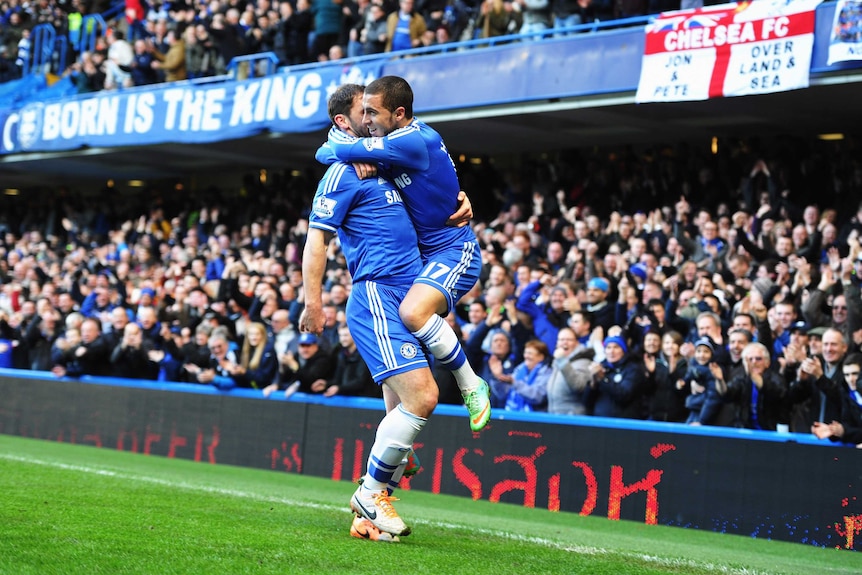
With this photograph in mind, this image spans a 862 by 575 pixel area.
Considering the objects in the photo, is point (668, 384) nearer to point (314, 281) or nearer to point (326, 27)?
point (314, 281)

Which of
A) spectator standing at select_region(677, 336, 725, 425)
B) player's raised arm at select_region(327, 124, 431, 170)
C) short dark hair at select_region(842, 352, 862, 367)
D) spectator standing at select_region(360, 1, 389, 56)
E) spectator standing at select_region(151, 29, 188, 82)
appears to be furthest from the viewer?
spectator standing at select_region(151, 29, 188, 82)

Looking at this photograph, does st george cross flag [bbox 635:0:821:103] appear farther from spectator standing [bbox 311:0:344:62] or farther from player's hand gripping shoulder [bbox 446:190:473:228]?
player's hand gripping shoulder [bbox 446:190:473:228]

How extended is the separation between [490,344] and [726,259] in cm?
271

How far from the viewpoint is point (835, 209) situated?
539 inches

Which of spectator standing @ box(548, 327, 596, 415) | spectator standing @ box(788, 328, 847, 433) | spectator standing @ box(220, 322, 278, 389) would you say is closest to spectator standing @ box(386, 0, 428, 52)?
spectator standing @ box(220, 322, 278, 389)

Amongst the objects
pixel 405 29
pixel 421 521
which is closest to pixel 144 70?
pixel 405 29

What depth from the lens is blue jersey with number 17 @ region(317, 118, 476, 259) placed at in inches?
239

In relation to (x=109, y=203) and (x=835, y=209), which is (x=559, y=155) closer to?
→ (x=835, y=209)

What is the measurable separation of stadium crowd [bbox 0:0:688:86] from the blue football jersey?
9140 mm

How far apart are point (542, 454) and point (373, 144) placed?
555 centimetres

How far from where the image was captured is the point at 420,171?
6223 mm

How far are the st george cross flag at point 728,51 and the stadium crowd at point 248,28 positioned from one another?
1.02 meters

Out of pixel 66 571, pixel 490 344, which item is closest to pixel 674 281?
pixel 490 344

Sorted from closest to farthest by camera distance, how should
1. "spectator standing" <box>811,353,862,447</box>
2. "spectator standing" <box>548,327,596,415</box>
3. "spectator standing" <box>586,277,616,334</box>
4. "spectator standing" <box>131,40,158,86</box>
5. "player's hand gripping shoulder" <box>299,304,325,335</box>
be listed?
"player's hand gripping shoulder" <box>299,304,325,335</box> → "spectator standing" <box>811,353,862,447</box> → "spectator standing" <box>548,327,596,415</box> → "spectator standing" <box>586,277,616,334</box> → "spectator standing" <box>131,40,158,86</box>
